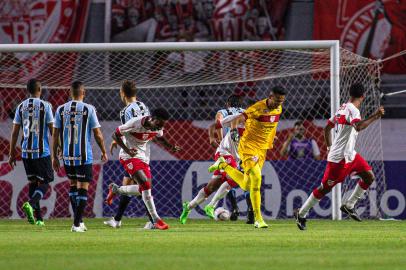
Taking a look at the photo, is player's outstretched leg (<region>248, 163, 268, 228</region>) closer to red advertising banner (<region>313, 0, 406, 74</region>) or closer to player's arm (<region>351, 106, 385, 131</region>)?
player's arm (<region>351, 106, 385, 131</region>)

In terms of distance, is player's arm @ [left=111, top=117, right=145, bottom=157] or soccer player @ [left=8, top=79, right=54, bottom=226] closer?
player's arm @ [left=111, top=117, right=145, bottom=157]

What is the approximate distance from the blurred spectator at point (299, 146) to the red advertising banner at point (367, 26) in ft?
14.4

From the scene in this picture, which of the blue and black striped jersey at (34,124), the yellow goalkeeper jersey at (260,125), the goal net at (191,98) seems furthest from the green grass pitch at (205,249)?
the goal net at (191,98)

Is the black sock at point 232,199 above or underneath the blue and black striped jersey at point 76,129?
underneath

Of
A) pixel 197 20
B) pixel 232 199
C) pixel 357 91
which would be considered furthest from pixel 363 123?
pixel 197 20

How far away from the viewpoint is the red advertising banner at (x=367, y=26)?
877 inches

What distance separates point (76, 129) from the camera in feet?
41.2

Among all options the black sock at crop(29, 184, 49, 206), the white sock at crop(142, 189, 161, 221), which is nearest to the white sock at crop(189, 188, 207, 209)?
the black sock at crop(29, 184, 49, 206)

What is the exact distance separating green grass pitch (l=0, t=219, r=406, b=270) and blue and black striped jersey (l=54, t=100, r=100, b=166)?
36.0 inches

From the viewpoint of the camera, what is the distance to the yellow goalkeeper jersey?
41.5 ft

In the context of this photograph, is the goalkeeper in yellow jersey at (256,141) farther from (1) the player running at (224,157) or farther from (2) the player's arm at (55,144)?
(2) the player's arm at (55,144)

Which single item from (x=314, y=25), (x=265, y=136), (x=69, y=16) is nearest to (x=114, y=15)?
(x=69, y=16)

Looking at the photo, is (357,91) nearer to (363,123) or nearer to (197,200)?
(363,123)

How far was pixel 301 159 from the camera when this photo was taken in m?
17.5
